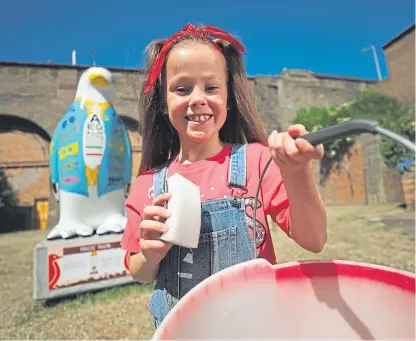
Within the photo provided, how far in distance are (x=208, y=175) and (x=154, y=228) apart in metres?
0.23

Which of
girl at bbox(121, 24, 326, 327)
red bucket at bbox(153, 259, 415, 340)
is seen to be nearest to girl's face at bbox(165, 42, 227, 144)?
girl at bbox(121, 24, 326, 327)

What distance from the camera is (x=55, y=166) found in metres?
2.23

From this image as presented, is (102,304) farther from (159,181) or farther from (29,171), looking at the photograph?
(29,171)

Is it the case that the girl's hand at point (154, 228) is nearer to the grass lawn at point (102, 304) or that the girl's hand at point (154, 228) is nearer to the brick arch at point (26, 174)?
the grass lawn at point (102, 304)

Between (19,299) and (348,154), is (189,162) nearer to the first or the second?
(19,299)

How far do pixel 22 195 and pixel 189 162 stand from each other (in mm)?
9248

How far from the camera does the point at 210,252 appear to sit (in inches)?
26.0

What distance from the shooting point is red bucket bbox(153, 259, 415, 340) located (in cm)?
40

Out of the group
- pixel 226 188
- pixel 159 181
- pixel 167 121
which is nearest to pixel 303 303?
pixel 226 188

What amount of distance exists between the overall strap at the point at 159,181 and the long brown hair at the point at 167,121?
3.1 inches

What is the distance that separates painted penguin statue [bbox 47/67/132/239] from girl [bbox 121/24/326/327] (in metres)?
1.41

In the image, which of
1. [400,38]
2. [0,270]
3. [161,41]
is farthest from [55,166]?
[400,38]

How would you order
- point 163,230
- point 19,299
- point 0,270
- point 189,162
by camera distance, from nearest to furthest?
1. point 163,230
2. point 189,162
3. point 19,299
4. point 0,270

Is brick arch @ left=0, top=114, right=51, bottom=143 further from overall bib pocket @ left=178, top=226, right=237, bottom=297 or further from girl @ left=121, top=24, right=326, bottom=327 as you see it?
overall bib pocket @ left=178, top=226, right=237, bottom=297
